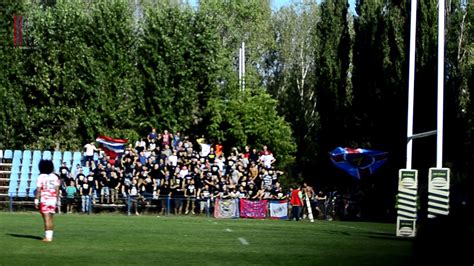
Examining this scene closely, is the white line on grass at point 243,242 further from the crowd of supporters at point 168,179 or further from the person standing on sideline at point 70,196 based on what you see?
the person standing on sideline at point 70,196

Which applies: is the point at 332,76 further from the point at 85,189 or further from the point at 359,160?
the point at 85,189

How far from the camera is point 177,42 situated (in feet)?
203

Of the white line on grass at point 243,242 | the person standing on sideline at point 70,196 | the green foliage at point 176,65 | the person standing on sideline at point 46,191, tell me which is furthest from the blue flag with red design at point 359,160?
the person standing on sideline at point 46,191

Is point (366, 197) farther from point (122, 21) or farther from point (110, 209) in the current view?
point (122, 21)

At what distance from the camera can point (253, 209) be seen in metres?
48.3

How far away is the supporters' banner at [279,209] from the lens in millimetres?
48531

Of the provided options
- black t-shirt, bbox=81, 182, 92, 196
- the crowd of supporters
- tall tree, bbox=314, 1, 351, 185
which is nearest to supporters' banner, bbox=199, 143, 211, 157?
the crowd of supporters

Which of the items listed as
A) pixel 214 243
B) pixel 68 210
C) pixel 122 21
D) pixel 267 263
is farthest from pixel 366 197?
pixel 267 263

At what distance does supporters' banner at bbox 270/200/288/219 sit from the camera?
159ft

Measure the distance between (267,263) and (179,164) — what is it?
34683 millimetres

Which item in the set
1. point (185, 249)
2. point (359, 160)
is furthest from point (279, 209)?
point (185, 249)

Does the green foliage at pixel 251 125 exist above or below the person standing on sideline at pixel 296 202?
above

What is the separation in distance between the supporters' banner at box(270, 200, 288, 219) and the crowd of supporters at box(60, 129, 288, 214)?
128 cm

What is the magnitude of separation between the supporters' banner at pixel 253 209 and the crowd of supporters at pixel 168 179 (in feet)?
3.40
